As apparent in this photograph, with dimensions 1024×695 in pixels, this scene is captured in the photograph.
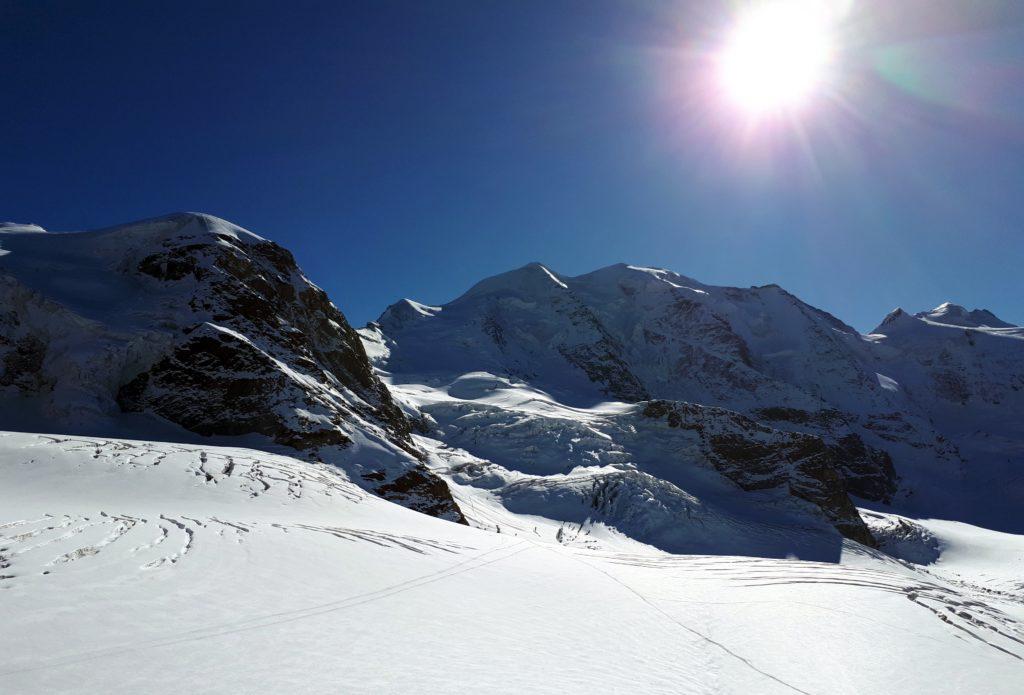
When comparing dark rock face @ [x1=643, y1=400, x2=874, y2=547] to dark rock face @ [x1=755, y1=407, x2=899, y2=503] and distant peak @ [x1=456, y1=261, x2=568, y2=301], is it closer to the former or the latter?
dark rock face @ [x1=755, y1=407, x2=899, y2=503]

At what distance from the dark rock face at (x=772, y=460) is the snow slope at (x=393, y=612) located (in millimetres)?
41247

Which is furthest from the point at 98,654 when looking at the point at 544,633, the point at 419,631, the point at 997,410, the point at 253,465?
the point at 997,410

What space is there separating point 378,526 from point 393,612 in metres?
7.43

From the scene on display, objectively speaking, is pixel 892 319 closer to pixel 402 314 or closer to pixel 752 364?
pixel 752 364

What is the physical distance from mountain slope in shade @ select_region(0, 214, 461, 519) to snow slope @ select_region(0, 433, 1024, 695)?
1133 cm

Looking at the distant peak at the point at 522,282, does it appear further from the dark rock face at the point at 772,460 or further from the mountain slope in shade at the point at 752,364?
the dark rock face at the point at 772,460

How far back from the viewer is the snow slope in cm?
520

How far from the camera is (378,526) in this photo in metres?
14.4

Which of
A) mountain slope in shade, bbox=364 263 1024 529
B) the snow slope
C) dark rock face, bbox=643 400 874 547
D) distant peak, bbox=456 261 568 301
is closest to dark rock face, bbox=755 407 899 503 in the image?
mountain slope in shade, bbox=364 263 1024 529

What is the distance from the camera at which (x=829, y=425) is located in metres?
97.0

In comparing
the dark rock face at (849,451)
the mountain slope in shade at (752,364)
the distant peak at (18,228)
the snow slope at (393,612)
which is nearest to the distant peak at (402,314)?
the mountain slope in shade at (752,364)

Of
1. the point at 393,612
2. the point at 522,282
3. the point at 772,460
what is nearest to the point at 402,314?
the point at 522,282

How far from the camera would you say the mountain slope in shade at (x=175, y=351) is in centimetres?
2589

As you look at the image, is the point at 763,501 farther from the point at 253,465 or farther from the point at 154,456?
the point at 154,456
